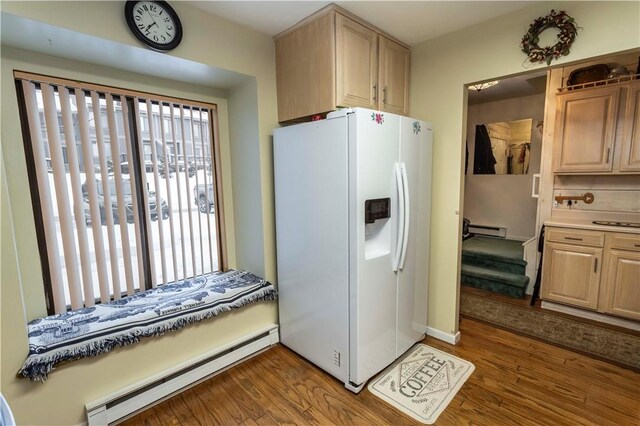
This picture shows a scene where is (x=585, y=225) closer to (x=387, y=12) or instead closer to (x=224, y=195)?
(x=387, y=12)

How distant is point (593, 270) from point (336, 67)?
2.94 m

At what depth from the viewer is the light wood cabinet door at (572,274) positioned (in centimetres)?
277

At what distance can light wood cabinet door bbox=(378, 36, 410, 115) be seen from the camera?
2256 mm

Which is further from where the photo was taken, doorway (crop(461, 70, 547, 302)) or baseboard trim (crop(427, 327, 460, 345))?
doorway (crop(461, 70, 547, 302))

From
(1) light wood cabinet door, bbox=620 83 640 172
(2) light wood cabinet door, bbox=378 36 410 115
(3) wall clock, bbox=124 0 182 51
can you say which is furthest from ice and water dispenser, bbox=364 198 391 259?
(1) light wood cabinet door, bbox=620 83 640 172

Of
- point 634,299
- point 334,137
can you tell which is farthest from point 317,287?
point 634,299

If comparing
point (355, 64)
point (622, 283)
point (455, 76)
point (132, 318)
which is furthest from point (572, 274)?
point (132, 318)

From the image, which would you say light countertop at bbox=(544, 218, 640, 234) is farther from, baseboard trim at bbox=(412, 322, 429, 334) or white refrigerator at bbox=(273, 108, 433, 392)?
baseboard trim at bbox=(412, 322, 429, 334)

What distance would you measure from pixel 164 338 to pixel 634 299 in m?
3.79

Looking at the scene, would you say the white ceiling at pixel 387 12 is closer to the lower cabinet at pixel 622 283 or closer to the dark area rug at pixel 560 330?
the lower cabinet at pixel 622 283

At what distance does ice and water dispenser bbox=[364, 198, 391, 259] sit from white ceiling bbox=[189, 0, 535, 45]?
124 cm

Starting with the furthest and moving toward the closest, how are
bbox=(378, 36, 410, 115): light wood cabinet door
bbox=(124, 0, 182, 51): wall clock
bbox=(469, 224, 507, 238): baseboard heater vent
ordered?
bbox=(469, 224, 507, 238): baseboard heater vent
bbox=(378, 36, 410, 115): light wood cabinet door
bbox=(124, 0, 182, 51): wall clock

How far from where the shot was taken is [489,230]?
4.44 m

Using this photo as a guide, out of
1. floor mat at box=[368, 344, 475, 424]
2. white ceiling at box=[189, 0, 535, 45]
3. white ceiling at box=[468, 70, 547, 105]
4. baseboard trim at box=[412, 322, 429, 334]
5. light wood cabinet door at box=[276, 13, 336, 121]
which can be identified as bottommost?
floor mat at box=[368, 344, 475, 424]
